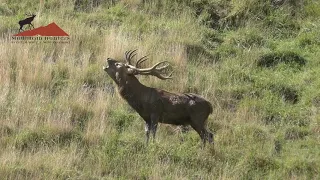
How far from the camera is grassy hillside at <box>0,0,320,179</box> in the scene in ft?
28.2

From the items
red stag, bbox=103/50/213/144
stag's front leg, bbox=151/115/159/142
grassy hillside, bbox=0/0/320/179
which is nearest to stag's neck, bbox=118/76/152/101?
red stag, bbox=103/50/213/144

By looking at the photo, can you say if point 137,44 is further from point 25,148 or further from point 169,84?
point 25,148

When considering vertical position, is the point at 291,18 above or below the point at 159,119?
above

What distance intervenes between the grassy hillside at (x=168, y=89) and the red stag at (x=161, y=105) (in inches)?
13.5

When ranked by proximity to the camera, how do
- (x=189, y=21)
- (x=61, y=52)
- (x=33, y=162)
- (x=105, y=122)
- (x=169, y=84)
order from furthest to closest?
1. (x=189, y=21)
2. (x=61, y=52)
3. (x=169, y=84)
4. (x=105, y=122)
5. (x=33, y=162)

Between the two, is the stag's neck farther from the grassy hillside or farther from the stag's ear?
the grassy hillside

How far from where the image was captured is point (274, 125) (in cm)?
1025

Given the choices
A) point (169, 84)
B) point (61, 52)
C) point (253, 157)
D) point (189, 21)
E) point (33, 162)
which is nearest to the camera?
point (33, 162)

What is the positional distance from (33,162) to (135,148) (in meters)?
1.57

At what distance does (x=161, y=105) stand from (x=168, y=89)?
1.91 m

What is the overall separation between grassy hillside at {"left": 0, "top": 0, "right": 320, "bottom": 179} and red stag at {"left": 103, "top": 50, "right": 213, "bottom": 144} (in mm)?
344

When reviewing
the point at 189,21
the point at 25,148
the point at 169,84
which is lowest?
the point at 25,148

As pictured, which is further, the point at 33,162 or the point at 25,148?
the point at 25,148

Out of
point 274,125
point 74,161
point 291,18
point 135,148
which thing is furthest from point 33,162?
point 291,18
